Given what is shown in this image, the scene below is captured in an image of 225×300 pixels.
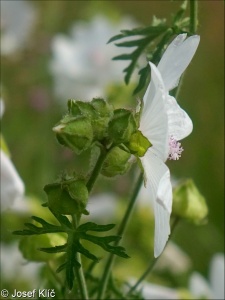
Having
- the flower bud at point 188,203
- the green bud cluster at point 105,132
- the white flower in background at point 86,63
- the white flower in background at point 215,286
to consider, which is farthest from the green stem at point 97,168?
the white flower in background at point 86,63

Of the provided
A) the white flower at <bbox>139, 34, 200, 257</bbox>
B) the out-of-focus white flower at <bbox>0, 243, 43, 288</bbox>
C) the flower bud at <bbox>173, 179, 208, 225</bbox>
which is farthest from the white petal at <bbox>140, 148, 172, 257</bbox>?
the out-of-focus white flower at <bbox>0, 243, 43, 288</bbox>

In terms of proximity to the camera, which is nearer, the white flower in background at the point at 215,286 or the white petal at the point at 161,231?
the white petal at the point at 161,231

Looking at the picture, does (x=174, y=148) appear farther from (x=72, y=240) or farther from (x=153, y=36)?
(x=153, y=36)

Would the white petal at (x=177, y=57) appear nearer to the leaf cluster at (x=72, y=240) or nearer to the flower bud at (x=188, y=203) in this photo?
the leaf cluster at (x=72, y=240)

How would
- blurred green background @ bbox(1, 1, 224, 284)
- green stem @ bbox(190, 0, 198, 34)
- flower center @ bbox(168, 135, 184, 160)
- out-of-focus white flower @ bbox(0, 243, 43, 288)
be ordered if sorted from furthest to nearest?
blurred green background @ bbox(1, 1, 224, 284), out-of-focus white flower @ bbox(0, 243, 43, 288), green stem @ bbox(190, 0, 198, 34), flower center @ bbox(168, 135, 184, 160)

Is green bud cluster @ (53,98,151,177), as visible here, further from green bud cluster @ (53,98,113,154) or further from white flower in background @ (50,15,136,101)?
white flower in background @ (50,15,136,101)

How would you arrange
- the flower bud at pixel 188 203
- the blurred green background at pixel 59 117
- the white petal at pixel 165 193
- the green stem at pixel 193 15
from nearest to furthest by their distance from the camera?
the white petal at pixel 165 193
the green stem at pixel 193 15
the flower bud at pixel 188 203
the blurred green background at pixel 59 117
